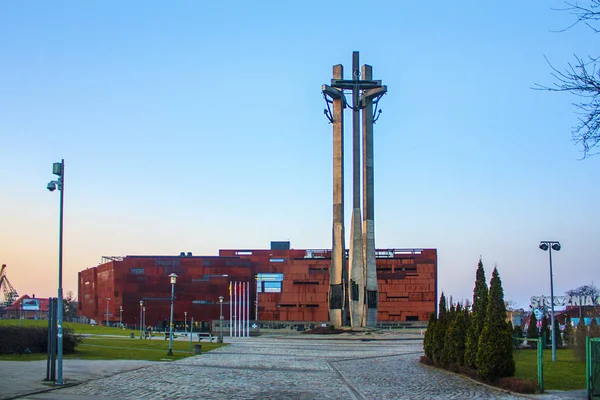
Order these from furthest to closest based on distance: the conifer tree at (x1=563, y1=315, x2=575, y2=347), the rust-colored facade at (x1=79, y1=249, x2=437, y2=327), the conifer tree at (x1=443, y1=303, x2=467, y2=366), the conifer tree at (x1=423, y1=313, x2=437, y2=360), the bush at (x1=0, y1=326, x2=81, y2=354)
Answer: the rust-colored facade at (x1=79, y1=249, x2=437, y2=327), the conifer tree at (x1=563, y1=315, x2=575, y2=347), the conifer tree at (x1=423, y1=313, x2=437, y2=360), the bush at (x1=0, y1=326, x2=81, y2=354), the conifer tree at (x1=443, y1=303, x2=467, y2=366)

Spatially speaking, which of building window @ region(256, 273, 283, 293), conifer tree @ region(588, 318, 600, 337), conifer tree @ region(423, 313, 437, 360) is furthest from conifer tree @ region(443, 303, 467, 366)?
building window @ region(256, 273, 283, 293)

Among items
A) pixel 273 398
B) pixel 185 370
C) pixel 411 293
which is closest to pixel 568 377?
pixel 273 398

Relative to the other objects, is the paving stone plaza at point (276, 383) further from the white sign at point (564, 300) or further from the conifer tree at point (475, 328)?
the white sign at point (564, 300)

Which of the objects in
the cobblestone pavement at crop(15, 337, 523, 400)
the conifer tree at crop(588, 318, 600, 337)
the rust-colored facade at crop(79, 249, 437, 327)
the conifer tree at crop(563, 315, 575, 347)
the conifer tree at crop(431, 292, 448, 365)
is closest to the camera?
the cobblestone pavement at crop(15, 337, 523, 400)

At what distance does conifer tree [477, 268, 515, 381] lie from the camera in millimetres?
22578

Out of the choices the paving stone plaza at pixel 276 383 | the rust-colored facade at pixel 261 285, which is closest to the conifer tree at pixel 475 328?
the paving stone plaza at pixel 276 383

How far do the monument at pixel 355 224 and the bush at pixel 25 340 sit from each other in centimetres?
4352

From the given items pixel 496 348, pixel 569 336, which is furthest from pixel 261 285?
pixel 496 348

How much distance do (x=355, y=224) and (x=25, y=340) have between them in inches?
1888

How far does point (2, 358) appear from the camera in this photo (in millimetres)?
30266

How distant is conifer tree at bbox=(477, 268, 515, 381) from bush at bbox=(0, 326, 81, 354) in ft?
69.1

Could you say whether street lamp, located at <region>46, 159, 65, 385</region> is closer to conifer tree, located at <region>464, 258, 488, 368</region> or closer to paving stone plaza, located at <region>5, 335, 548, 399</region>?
paving stone plaza, located at <region>5, 335, 548, 399</region>

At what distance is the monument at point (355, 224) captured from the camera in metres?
76.4

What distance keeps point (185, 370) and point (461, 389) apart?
434 inches
